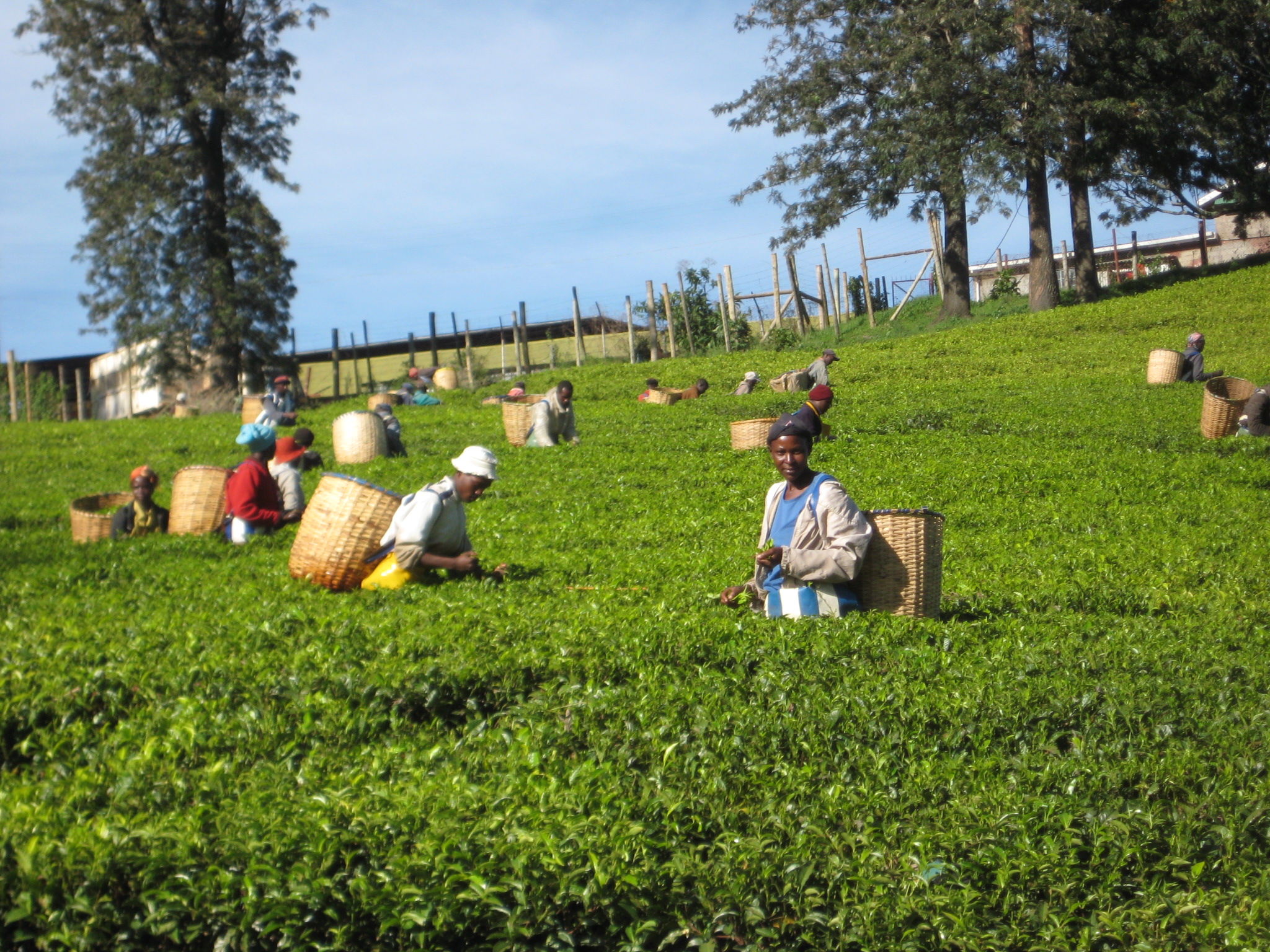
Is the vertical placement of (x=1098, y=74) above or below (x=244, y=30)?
below

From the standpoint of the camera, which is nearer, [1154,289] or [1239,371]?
[1239,371]

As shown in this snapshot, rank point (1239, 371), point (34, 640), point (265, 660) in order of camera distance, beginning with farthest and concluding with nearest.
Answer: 1. point (1239, 371)
2. point (34, 640)
3. point (265, 660)

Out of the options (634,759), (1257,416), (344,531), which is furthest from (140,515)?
(1257,416)

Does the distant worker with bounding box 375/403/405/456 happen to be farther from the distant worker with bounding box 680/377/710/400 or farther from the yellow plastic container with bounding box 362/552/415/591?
the yellow plastic container with bounding box 362/552/415/591

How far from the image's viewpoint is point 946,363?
2794 centimetres

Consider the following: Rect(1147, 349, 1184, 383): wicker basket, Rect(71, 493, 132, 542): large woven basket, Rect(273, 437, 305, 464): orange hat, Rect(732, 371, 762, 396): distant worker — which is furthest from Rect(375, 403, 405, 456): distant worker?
Rect(1147, 349, 1184, 383): wicker basket

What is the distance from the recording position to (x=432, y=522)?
27.1 ft

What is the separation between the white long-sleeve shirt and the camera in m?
8.20

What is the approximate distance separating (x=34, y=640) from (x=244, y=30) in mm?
32589

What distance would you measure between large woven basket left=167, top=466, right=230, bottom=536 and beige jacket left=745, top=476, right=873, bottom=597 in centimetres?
749

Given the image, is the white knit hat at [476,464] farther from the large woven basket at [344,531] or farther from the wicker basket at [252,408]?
the wicker basket at [252,408]

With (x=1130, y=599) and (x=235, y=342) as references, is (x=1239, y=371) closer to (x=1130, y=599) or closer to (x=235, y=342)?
(x=1130, y=599)

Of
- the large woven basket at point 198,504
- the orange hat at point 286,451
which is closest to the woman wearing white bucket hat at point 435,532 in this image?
the large woven basket at point 198,504

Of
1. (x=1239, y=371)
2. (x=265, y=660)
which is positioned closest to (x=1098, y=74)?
(x=1239, y=371)
